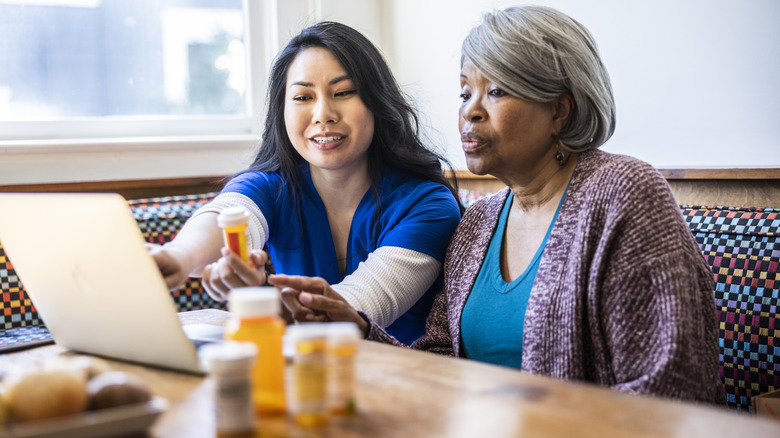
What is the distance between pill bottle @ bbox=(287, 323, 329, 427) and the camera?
0.72m

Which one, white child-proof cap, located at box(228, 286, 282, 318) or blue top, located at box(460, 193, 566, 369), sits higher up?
white child-proof cap, located at box(228, 286, 282, 318)

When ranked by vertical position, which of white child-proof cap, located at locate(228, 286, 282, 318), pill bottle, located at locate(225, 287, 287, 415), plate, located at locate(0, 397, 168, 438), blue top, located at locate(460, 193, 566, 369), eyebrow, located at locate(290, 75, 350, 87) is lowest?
blue top, located at locate(460, 193, 566, 369)

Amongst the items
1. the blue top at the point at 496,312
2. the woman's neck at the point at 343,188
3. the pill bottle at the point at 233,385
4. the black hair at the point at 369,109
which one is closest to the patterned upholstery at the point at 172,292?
the black hair at the point at 369,109

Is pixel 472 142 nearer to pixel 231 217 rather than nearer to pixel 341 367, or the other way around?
pixel 231 217

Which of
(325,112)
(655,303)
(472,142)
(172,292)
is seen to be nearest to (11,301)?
(172,292)

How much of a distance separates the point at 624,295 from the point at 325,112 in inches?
32.4

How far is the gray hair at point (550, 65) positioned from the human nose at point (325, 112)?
405 mm

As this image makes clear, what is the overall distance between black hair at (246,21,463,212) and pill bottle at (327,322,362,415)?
107 centimetres

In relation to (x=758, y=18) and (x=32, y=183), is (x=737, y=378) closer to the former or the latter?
(x=758, y=18)

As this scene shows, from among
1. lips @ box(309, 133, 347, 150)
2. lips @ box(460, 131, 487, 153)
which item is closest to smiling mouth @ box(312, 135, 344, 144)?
lips @ box(309, 133, 347, 150)

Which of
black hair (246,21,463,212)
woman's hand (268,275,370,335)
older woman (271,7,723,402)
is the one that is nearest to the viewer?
older woman (271,7,723,402)

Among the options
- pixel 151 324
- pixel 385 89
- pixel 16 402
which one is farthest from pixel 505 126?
pixel 16 402

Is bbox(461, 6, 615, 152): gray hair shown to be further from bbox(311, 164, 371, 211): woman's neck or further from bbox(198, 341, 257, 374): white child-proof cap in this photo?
bbox(198, 341, 257, 374): white child-proof cap

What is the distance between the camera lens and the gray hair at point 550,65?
139 centimetres
